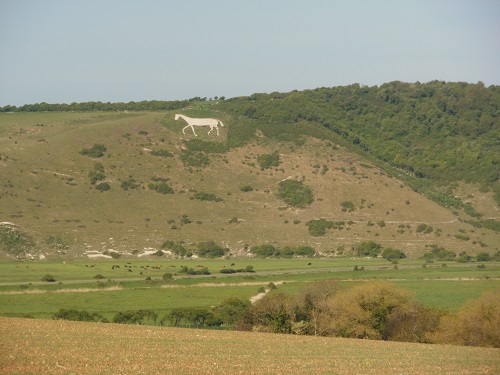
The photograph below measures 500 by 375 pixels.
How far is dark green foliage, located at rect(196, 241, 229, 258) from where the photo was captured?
366 feet

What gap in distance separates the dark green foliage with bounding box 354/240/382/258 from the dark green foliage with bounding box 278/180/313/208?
593 inches

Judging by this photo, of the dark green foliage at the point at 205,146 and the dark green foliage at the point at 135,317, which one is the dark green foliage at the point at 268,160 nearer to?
the dark green foliage at the point at 205,146

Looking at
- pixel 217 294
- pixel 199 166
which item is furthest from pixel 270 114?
pixel 217 294

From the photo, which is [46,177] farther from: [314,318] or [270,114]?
[314,318]

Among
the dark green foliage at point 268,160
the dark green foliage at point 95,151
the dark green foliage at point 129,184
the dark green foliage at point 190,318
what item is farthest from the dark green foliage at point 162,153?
the dark green foliage at point 190,318

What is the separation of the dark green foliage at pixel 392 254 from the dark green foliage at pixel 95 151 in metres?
42.6

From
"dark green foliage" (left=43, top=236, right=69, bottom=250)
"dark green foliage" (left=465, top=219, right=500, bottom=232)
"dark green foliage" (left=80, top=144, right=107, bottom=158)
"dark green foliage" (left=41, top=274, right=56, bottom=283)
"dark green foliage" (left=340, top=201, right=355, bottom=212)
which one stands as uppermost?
"dark green foliage" (left=80, top=144, right=107, bottom=158)

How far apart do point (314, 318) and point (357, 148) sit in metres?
96.0

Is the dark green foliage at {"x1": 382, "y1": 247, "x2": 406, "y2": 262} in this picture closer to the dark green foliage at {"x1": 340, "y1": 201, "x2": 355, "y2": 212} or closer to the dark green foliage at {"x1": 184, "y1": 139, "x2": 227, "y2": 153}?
the dark green foliage at {"x1": 340, "y1": 201, "x2": 355, "y2": 212}

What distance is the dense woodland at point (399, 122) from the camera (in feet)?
497

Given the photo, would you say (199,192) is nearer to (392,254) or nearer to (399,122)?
(392,254)

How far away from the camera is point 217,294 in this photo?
261ft

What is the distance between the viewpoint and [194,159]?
139625 mm

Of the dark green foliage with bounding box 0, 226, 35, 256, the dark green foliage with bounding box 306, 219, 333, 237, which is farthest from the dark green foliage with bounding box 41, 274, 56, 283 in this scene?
the dark green foliage with bounding box 306, 219, 333, 237
